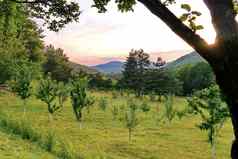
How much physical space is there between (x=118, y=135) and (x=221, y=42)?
47.0 metres

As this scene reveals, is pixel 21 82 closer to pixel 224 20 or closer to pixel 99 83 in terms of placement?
pixel 224 20

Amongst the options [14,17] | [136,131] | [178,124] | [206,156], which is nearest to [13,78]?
[136,131]

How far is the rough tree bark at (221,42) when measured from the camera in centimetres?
617

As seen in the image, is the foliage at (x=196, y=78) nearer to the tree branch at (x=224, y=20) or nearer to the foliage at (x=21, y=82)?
the foliage at (x=21, y=82)

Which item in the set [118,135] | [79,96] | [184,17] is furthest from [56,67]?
[184,17]

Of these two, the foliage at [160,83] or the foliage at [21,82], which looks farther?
the foliage at [160,83]

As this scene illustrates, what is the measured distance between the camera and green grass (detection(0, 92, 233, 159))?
4047 centimetres

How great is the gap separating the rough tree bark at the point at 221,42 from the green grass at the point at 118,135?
16.9 metres

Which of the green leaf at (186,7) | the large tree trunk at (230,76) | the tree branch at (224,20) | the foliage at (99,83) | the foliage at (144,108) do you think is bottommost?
the foliage at (144,108)

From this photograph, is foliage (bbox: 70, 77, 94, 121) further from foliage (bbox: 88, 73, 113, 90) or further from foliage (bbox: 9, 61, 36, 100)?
foliage (bbox: 88, 73, 113, 90)

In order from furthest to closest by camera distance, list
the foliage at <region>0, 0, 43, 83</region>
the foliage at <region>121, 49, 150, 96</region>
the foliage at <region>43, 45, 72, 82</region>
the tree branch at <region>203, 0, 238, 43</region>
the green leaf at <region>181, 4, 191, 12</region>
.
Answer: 1. the foliage at <region>121, 49, 150, 96</region>
2. the foliage at <region>43, 45, 72, 82</region>
3. the foliage at <region>0, 0, 43, 83</region>
4. the green leaf at <region>181, 4, 191, 12</region>
5. the tree branch at <region>203, 0, 238, 43</region>

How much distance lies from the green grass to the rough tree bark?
16.9 m

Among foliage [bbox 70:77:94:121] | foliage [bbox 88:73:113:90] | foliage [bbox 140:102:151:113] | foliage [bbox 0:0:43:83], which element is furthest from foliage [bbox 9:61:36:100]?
foliage [bbox 88:73:113:90]

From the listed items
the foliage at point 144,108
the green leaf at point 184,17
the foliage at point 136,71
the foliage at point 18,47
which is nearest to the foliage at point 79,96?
the foliage at point 18,47
